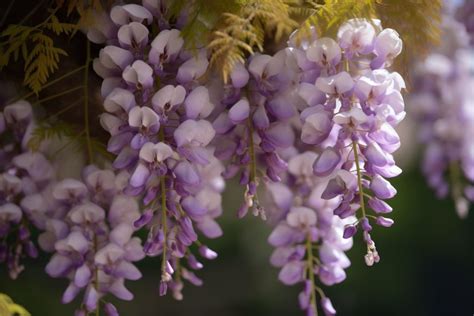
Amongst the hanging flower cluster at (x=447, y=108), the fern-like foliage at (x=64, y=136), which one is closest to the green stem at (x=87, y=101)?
the fern-like foliage at (x=64, y=136)

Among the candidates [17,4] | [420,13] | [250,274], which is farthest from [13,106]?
[250,274]

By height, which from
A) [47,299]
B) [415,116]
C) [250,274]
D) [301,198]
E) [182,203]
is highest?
[182,203]

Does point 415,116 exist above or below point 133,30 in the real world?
Answer: below

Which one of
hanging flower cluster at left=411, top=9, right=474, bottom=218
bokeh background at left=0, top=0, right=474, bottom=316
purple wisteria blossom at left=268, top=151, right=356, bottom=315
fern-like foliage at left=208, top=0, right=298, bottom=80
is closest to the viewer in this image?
fern-like foliage at left=208, top=0, right=298, bottom=80

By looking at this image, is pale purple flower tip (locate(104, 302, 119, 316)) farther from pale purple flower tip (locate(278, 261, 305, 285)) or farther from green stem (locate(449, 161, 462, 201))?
green stem (locate(449, 161, 462, 201))

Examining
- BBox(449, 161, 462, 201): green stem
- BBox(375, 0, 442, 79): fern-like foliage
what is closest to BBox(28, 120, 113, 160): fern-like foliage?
BBox(375, 0, 442, 79): fern-like foliage

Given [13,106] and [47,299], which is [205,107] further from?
[47,299]

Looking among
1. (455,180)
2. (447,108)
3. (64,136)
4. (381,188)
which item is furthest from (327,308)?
(447,108)
